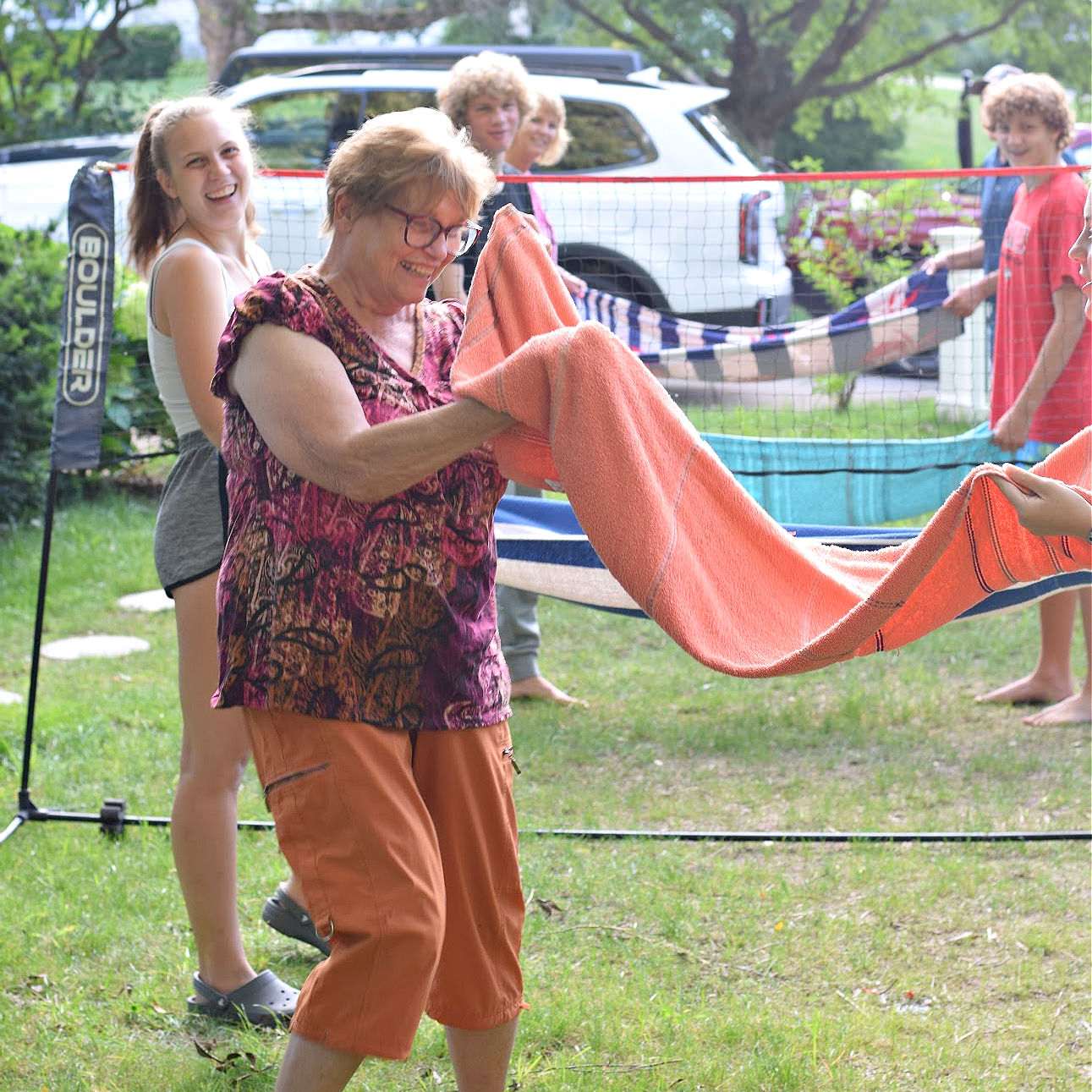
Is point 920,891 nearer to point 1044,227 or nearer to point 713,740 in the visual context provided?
point 713,740

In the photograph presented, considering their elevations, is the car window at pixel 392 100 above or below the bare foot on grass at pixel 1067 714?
above

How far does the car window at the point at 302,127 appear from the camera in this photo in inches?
440

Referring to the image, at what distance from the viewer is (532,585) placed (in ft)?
14.5

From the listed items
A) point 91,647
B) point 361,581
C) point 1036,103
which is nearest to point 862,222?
point 1036,103

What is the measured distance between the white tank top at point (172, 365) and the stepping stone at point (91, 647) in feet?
10.5

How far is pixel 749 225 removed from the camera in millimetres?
8664

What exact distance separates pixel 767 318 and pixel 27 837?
5.09m

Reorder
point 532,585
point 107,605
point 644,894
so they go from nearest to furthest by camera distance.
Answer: point 644,894
point 532,585
point 107,605

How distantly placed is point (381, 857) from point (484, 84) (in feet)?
11.2

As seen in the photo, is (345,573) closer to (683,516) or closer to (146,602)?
(683,516)

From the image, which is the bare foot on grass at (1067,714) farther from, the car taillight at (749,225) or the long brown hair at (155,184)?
the car taillight at (749,225)

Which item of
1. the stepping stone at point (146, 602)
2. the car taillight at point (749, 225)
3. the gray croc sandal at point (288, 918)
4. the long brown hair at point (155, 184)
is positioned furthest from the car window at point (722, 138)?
the gray croc sandal at point (288, 918)

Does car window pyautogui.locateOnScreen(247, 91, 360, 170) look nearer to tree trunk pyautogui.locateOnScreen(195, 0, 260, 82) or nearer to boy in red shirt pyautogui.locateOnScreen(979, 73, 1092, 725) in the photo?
tree trunk pyautogui.locateOnScreen(195, 0, 260, 82)

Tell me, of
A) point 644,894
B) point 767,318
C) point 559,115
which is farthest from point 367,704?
point 767,318
